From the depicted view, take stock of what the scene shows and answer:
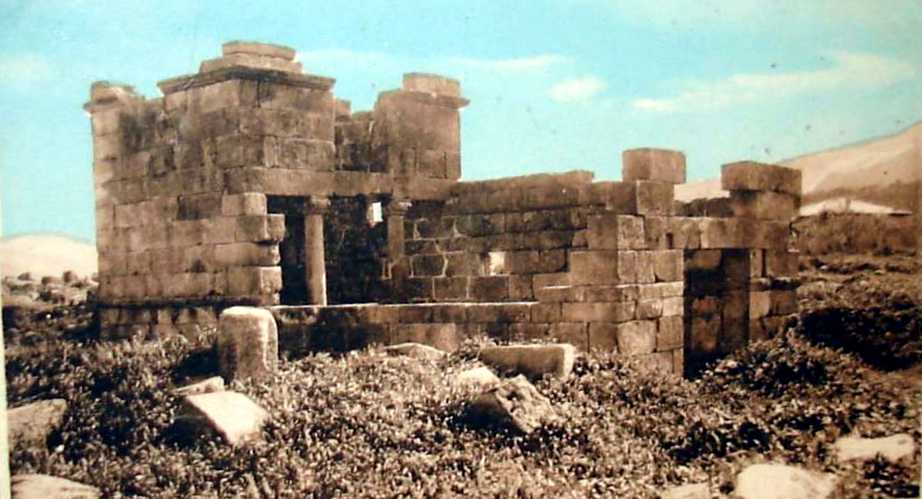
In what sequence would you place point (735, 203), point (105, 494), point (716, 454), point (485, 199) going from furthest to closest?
point (485, 199) → point (735, 203) → point (716, 454) → point (105, 494)

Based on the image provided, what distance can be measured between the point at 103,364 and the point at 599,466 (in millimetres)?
4722

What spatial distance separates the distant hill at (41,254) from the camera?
297 inches

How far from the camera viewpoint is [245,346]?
30.7ft

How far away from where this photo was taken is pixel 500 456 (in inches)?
303

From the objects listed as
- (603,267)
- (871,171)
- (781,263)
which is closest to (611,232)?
Result: (603,267)

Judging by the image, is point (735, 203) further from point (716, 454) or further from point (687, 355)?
point (716, 454)

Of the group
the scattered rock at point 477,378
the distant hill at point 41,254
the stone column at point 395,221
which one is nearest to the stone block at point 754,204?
the stone column at point 395,221

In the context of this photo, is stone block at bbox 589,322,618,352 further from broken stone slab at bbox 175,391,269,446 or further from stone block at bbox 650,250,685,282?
broken stone slab at bbox 175,391,269,446

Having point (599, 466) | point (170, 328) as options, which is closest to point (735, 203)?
point (599, 466)

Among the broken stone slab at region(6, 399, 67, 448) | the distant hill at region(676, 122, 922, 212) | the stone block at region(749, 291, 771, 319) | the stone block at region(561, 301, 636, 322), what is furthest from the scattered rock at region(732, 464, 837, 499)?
the broken stone slab at region(6, 399, 67, 448)

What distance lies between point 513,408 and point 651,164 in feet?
13.8

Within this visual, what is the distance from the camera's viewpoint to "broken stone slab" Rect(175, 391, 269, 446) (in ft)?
25.4

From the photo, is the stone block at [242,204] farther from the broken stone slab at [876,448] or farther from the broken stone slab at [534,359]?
the broken stone slab at [876,448]

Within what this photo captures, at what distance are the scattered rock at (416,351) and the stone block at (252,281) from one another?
2.47 m
